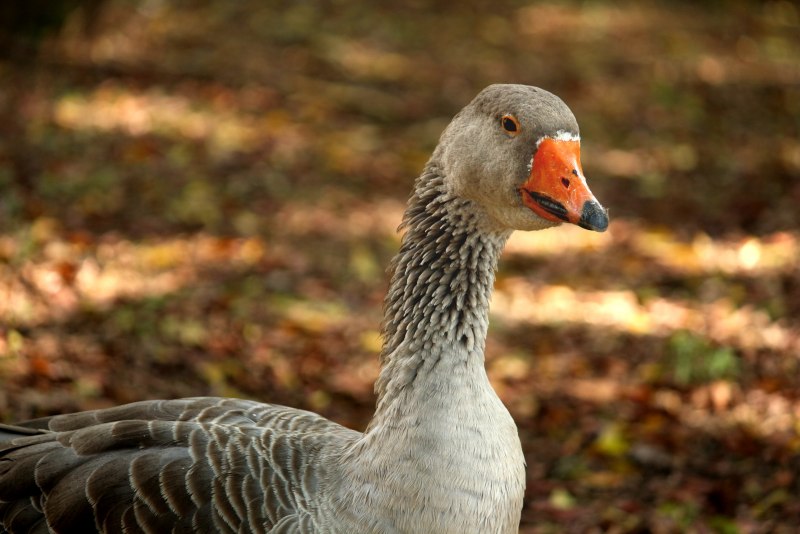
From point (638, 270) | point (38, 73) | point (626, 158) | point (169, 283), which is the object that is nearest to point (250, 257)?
point (169, 283)

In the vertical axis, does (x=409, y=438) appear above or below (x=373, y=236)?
below

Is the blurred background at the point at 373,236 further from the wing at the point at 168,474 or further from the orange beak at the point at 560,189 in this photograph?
the orange beak at the point at 560,189

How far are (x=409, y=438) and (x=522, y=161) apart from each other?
1.36m

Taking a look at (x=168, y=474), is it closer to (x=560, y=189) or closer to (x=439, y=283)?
(x=439, y=283)

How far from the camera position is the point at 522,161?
171 inches

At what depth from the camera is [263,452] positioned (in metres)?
4.53

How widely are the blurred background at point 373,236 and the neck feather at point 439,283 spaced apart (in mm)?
2347

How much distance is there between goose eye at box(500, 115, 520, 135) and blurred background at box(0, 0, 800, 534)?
3.13 metres

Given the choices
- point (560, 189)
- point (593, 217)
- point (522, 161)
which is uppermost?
point (522, 161)

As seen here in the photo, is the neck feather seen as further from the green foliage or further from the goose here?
the green foliage

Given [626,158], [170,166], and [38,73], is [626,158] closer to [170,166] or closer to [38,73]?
[170,166]

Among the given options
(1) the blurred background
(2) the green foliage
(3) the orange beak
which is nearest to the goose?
(3) the orange beak

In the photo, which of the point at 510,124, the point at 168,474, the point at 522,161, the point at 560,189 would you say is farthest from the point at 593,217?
the point at 168,474

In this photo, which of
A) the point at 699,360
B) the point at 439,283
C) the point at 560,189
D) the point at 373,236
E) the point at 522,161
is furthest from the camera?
the point at 373,236
